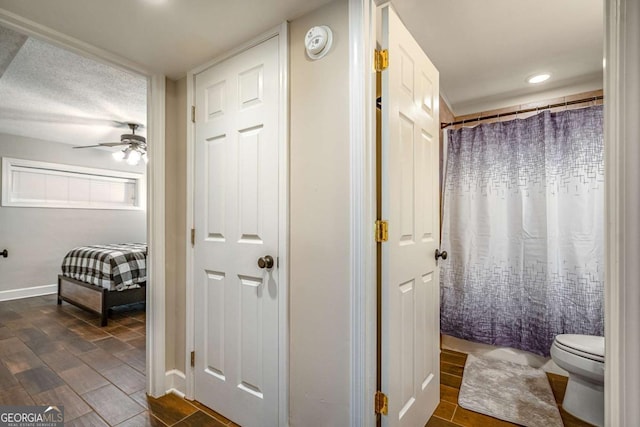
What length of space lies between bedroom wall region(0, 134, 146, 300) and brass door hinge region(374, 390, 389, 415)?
5.28 m

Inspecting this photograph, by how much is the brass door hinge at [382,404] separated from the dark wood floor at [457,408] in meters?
0.58

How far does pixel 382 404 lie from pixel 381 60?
1462mm

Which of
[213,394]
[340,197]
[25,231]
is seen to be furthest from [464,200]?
[25,231]

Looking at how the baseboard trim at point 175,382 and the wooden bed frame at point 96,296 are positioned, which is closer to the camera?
the baseboard trim at point 175,382

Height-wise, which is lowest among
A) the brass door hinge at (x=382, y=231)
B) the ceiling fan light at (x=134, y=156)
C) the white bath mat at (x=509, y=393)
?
the white bath mat at (x=509, y=393)

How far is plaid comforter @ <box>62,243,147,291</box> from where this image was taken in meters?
3.30

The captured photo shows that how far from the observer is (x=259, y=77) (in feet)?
5.17

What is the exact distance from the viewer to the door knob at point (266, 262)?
149 cm

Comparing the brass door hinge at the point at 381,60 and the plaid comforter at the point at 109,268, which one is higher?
the brass door hinge at the point at 381,60

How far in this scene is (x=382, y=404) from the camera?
1.28 m

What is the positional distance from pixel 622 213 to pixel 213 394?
198cm

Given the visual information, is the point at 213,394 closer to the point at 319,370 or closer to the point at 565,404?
the point at 319,370
